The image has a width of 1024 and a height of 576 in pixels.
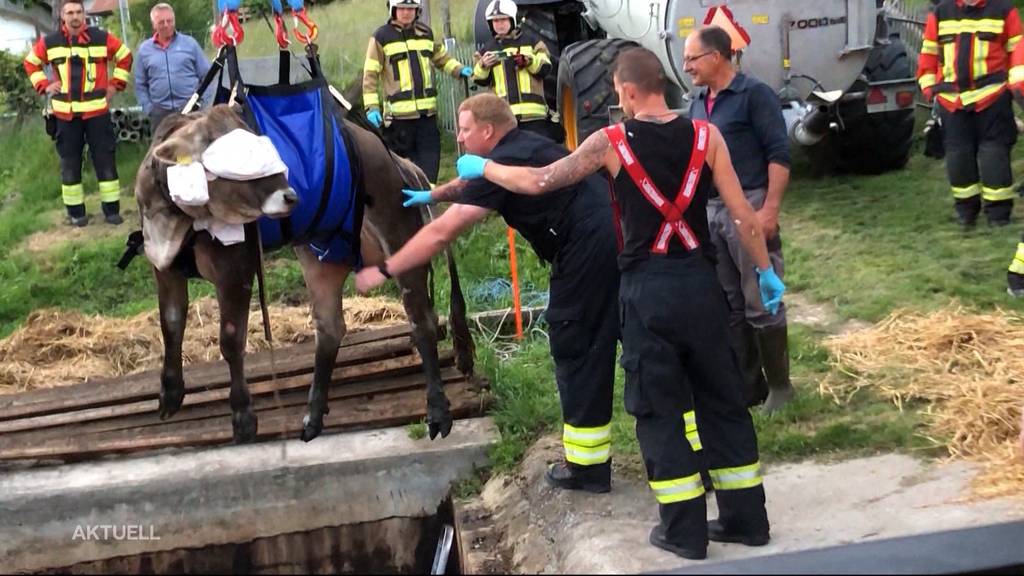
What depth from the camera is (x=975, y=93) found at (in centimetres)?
838

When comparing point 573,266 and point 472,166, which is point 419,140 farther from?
point 472,166

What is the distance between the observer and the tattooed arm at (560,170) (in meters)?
4.33

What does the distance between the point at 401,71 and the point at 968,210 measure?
15.3ft

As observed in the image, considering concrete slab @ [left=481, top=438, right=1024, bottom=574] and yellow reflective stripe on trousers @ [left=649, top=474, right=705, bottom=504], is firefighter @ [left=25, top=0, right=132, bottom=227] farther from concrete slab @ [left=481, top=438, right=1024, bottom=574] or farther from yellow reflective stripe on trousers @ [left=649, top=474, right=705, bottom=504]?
yellow reflective stripe on trousers @ [left=649, top=474, right=705, bottom=504]

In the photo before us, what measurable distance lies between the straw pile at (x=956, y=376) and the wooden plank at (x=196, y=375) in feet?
8.35

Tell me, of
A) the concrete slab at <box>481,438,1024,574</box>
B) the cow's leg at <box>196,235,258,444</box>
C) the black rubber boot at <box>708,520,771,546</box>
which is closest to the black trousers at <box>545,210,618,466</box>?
the concrete slab at <box>481,438,1024,574</box>

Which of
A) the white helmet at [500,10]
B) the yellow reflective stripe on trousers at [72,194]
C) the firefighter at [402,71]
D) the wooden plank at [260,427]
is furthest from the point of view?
the yellow reflective stripe on trousers at [72,194]

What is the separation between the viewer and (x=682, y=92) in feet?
31.7

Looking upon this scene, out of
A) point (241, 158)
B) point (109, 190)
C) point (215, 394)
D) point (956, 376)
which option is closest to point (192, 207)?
point (241, 158)

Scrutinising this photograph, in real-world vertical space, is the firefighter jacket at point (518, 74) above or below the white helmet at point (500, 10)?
below

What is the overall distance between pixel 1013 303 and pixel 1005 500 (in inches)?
107

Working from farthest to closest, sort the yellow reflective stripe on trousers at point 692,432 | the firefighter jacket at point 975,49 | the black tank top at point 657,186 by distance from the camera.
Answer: the firefighter jacket at point 975,49 < the yellow reflective stripe on trousers at point 692,432 < the black tank top at point 657,186

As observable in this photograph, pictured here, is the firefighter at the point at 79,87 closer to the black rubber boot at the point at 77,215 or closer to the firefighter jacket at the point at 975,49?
the black rubber boot at the point at 77,215

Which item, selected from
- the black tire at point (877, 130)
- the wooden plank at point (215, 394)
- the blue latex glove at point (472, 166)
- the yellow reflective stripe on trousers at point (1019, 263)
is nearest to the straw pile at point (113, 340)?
the wooden plank at point (215, 394)
